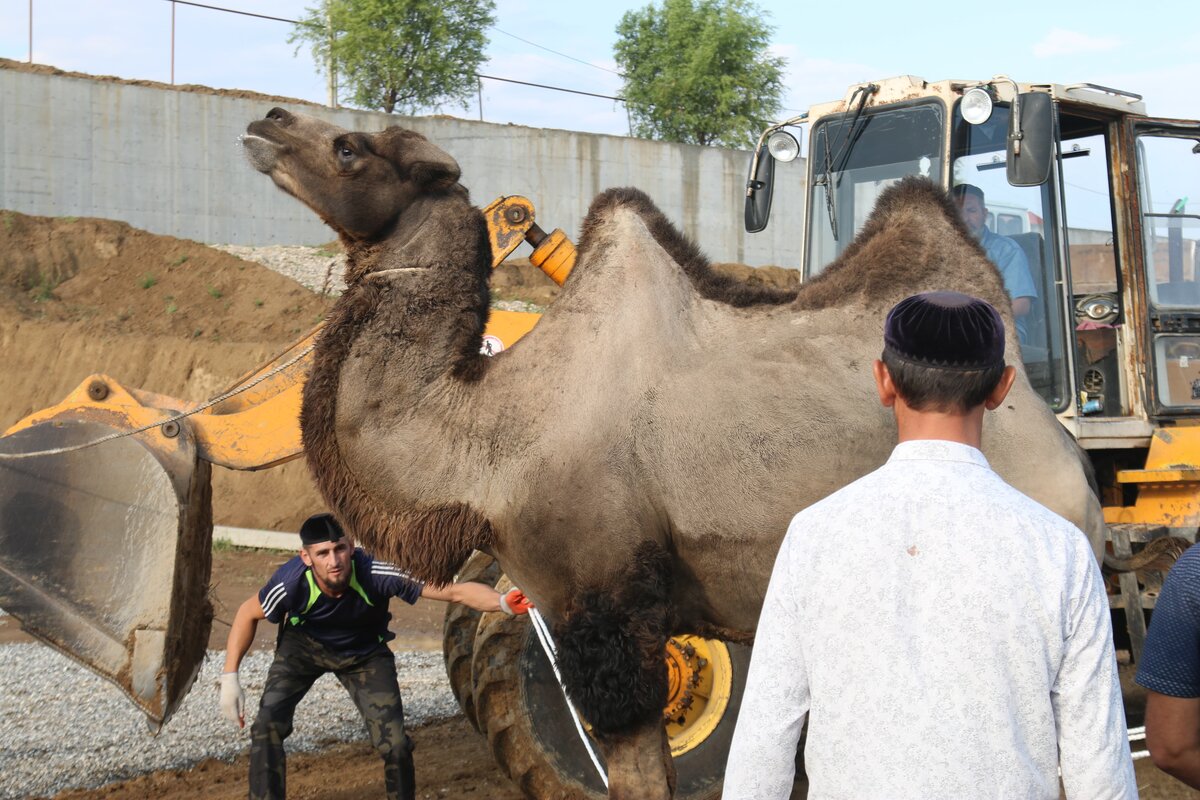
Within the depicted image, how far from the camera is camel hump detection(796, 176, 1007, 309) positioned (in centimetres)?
459

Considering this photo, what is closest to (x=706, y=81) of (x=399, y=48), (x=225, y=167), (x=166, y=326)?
(x=399, y=48)

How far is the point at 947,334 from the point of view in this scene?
2107mm

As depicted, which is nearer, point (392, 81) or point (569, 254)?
point (569, 254)

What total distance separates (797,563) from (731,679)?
3.89 metres

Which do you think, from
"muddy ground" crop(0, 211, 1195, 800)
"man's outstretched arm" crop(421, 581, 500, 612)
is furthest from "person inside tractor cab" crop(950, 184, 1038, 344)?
"muddy ground" crop(0, 211, 1195, 800)

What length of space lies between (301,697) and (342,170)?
8.77 ft

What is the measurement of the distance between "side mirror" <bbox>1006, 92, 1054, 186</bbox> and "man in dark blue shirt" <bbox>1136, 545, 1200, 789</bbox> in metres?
3.57

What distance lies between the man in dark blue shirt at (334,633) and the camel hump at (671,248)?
5.96 ft

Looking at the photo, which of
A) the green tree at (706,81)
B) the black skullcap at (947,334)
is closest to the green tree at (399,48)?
the green tree at (706,81)

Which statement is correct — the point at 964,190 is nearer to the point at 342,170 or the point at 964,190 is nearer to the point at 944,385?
the point at 342,170

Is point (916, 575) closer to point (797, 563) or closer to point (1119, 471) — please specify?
point (797, 563)

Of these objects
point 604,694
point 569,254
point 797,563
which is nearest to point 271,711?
point 604,694

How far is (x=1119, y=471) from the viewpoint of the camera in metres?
7.03

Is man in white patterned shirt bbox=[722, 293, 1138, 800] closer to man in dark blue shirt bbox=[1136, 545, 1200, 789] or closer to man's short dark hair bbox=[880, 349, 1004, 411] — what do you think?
man's short dark hair bbox=[880, 349, 1004, 411]
